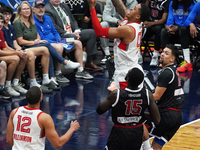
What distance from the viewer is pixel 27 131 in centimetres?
Answer: 285

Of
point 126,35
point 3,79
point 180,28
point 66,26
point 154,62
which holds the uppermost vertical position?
point 126,35

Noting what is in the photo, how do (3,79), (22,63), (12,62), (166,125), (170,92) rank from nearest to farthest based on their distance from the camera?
(166,125)
(170,92)
(3,79)
(12,62)
(22,63)

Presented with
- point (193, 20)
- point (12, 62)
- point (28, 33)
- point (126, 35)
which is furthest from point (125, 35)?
point (193, 20)

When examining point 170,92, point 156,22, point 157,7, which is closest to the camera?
point 170,92

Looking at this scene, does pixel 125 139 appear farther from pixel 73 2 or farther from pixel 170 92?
pixel 73 2

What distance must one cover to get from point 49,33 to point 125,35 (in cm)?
344

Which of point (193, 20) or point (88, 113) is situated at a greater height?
point (193, 20)

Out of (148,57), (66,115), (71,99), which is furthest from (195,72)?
(66,115)

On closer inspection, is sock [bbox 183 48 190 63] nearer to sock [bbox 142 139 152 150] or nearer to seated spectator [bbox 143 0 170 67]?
seated spectator [bbox 143 0 170 67]

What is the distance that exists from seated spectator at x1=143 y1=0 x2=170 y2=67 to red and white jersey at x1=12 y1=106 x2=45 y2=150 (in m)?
6.39

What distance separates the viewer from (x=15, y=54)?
6.16m

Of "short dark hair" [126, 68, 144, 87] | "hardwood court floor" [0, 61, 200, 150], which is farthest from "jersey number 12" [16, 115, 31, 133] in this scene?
"hardwood court floor" [0, 61, 200, 150]

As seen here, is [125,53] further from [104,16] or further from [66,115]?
[104,16]

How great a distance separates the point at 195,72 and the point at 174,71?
15.4ft
